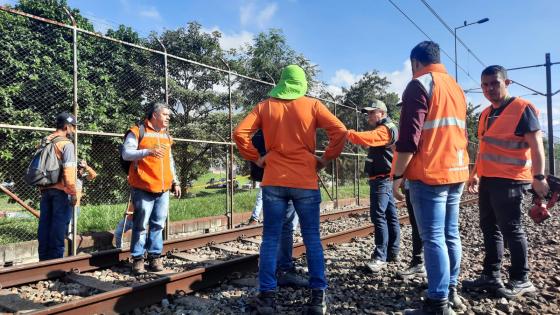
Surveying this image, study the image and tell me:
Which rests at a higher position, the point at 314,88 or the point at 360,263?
the point at 314,88

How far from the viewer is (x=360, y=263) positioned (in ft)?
18.0

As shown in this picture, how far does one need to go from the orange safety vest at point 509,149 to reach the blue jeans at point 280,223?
5.97 feet

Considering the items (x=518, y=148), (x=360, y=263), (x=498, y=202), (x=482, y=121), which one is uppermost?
(x=482, y=121)

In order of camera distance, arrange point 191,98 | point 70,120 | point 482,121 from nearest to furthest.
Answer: point 482,121
point 70,120
point 191,98

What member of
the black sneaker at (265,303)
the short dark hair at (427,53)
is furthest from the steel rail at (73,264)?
the short dark hair at (427,53)

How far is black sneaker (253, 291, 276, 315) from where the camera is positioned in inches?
143

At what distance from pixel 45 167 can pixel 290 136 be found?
3.51 m

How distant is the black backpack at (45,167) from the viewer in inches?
209

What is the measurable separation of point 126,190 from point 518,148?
1464cm

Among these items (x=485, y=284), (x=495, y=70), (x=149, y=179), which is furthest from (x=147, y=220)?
(x=495, y=70)

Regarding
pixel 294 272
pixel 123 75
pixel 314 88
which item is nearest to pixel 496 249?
pixel 294 272

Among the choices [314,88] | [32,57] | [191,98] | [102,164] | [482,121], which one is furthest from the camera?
[314,88]

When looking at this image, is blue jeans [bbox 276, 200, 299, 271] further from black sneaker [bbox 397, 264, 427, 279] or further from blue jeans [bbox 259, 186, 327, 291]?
black sneaker [bbox 397, 264, 427, 279]

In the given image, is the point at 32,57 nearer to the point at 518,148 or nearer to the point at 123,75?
the point at 123,75
